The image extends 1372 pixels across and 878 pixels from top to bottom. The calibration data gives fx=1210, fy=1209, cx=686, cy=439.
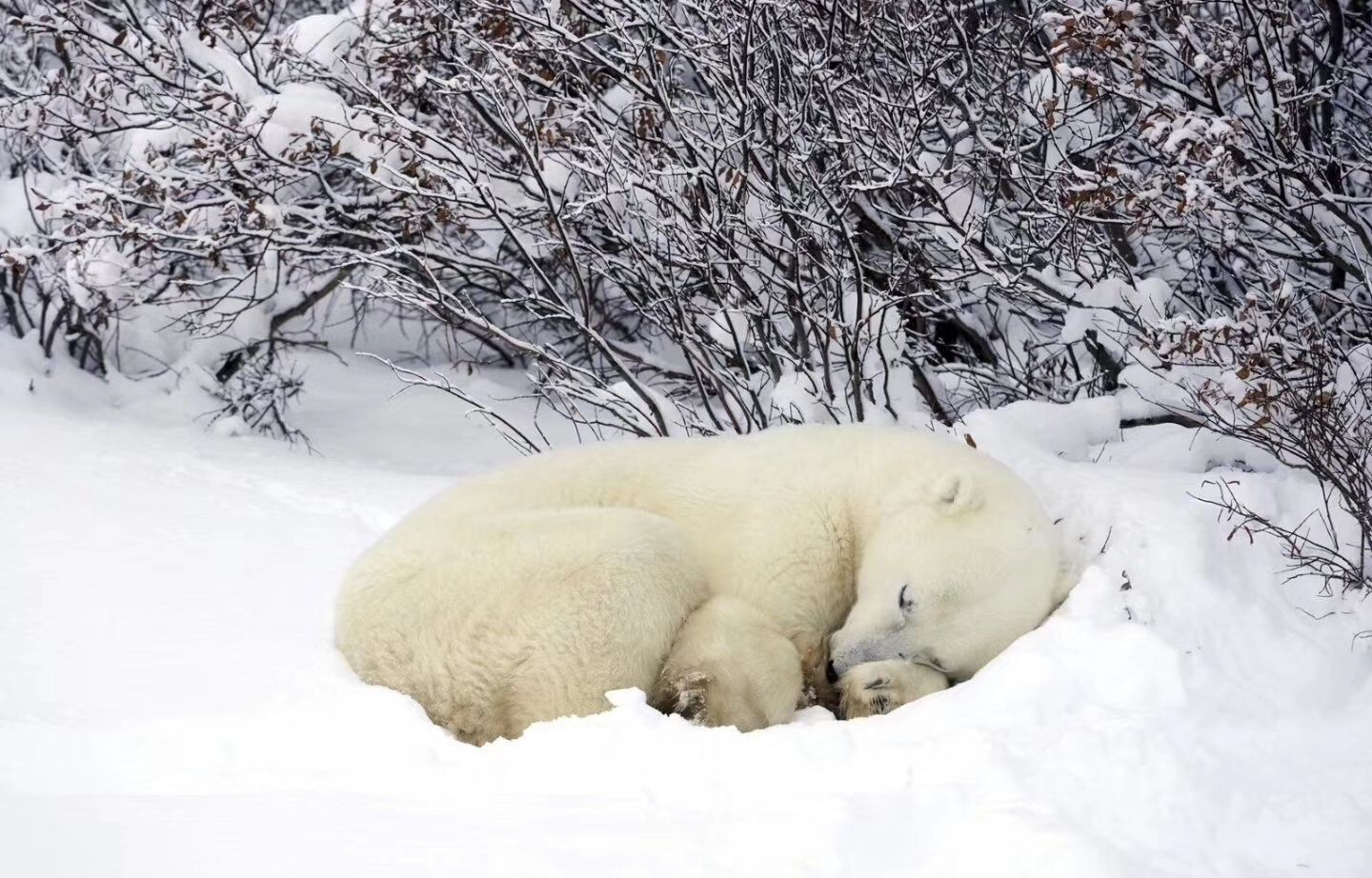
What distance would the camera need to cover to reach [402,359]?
28.6ft

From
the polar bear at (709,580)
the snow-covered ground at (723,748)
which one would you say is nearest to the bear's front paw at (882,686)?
the polar bear at (709,580)

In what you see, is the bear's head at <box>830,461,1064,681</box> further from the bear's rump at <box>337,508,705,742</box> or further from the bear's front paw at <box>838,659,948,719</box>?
the bear's rump at <box>337,508,705,742</box>

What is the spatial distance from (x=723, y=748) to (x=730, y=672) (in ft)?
1.60

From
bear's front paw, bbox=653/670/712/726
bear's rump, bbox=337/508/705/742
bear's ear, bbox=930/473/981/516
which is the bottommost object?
bear's front paw, bbox=653/670/712/726

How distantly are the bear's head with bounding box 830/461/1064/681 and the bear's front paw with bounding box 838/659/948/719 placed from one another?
0.04 meters

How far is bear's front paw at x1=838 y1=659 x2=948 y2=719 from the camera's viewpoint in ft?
10.1

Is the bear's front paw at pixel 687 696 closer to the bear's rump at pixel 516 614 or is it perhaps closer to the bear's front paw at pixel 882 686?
the bear's rump at pixel 516 614

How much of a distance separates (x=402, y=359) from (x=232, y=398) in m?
2.15

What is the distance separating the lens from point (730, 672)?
118 inches

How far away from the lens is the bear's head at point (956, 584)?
10.5 feet

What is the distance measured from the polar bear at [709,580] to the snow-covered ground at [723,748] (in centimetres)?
15

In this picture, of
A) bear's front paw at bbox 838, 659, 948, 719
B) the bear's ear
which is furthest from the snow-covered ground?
the bear's ear

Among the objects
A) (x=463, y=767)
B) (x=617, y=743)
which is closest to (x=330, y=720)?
(x=463, y=767)

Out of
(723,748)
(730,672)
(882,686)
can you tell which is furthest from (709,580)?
(723,748)
